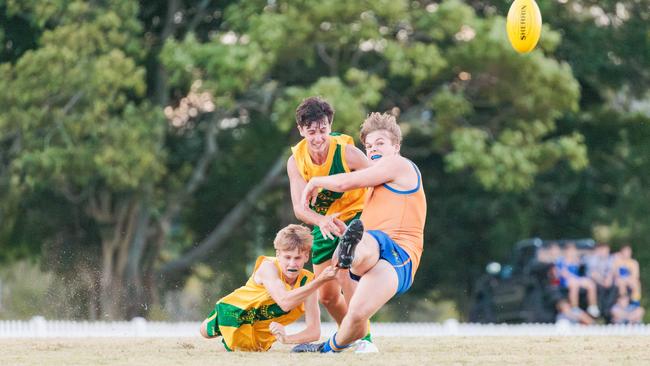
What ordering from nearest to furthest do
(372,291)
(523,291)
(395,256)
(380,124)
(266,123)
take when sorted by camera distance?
(372,291) < (395,256) < (380,124) < (523,291) < (266,123)

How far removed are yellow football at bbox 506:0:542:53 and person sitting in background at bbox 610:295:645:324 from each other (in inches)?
413

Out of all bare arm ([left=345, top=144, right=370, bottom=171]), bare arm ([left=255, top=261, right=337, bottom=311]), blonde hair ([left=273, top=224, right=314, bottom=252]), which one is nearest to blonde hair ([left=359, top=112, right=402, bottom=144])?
bare arm ([left=345, top=144, right=370, bottom=171])

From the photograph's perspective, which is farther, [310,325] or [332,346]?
[310,325]

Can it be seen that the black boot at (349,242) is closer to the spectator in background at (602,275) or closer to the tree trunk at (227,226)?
the spectator in background at (602,275)

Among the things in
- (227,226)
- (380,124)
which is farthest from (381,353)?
(227,226)

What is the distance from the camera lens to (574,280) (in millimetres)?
24938

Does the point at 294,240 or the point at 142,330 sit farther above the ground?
the point at 294,240

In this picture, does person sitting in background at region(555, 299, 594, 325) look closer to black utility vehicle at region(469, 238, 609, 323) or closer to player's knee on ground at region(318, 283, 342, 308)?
black utility vehicle at region(469, 238, 609, 323)

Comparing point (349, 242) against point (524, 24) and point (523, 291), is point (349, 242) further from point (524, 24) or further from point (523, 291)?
point (523, 291)

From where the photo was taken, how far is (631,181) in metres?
32.4

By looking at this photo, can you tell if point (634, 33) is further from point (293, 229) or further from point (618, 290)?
point (293, 229)

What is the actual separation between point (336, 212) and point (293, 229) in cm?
33

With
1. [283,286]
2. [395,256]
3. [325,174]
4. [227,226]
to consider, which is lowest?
[227,226]

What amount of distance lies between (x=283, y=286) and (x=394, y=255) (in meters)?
0.97
